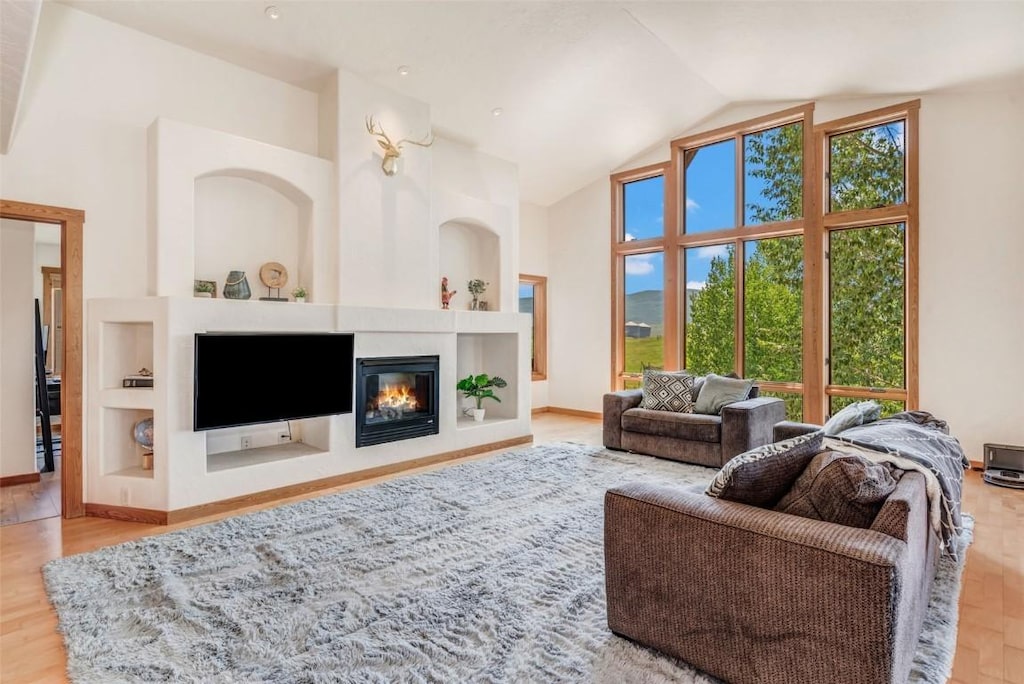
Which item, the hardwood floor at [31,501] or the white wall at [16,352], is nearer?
the hardwood floor at [31,501]

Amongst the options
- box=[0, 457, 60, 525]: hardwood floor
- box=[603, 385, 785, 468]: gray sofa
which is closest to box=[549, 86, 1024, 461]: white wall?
box=[603, 385, 785, 468]: gray sofa

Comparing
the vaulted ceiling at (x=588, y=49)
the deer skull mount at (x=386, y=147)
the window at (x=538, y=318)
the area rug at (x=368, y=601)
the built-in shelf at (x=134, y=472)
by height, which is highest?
the vaulted ceiling at (x=588, y=49)

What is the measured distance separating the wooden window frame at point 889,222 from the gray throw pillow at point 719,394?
1.25 meters

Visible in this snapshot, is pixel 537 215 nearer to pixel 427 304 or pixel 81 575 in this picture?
pixel 427 304

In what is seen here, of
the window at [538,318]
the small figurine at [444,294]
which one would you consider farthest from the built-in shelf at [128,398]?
the window at [538,318]

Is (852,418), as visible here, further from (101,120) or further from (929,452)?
(101,120)

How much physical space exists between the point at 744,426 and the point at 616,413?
1.33 m

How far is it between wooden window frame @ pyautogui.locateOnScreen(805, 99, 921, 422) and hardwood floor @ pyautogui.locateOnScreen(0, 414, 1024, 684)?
1.29m

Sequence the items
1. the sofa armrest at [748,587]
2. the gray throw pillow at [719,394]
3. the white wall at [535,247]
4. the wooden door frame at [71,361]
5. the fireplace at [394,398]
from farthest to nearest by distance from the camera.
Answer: the white wall at [535,247], the gray throw pillow at [719,394], the fireplace at [394,398], the wooden door frame at [71,361], the sofa armrest at [748,587]

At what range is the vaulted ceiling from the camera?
150 inches

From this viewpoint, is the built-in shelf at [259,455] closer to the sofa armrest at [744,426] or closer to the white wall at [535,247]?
the sofa armrest at [744,426]

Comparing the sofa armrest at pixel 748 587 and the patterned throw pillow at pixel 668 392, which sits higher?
the patterned throw pillow at pixel 668 392

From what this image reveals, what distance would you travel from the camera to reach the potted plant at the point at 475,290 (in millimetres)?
6188

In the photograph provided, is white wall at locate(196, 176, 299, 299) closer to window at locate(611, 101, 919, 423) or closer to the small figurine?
the small figurine
